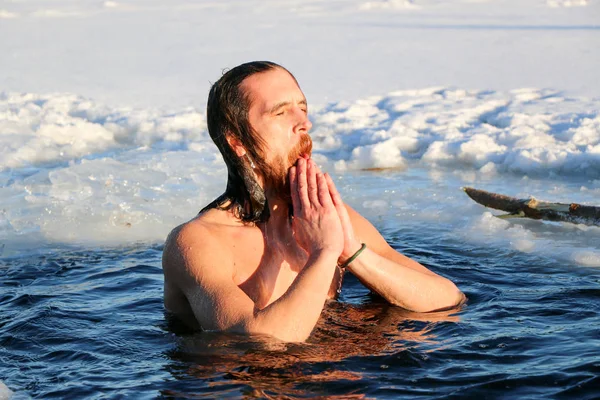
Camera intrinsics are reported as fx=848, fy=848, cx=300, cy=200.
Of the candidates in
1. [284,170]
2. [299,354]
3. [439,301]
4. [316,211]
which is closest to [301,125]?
[284,170]

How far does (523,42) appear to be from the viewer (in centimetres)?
1277

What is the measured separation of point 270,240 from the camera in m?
3.79

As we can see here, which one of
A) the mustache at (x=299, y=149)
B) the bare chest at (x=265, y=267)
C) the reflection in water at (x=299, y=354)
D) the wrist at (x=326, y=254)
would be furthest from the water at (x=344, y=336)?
the mustache at (x=299, y=149)

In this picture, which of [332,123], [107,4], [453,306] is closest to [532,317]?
→ [453,306]

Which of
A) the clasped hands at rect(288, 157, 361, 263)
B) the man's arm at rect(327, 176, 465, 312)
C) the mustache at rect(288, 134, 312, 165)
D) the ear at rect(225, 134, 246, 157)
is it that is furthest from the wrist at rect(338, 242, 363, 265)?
the ear at rect(225, 134, 246, 157)

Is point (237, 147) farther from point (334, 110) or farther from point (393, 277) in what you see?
point (334, 110)

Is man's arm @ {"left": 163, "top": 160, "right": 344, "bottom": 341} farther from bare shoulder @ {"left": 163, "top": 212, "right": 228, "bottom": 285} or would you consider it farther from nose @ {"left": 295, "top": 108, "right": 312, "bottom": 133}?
nose @ {"left": 295, "top": 108, "right": 312, "bottom": 133}

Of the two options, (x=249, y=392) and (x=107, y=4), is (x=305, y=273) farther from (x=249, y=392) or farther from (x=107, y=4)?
(x=107, y=4)

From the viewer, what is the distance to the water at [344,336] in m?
3.09

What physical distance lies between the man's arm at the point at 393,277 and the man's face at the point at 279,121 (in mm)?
339

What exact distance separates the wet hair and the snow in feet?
6.93

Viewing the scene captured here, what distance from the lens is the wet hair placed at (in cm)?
358

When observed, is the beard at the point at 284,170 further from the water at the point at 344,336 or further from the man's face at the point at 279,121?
the water at the point at 344,336

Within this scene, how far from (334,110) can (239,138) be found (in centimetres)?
605
